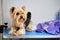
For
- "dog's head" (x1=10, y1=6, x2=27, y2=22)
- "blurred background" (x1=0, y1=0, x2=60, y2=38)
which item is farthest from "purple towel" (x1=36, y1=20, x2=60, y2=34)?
"dog's head" (x1=10, y1=6, x2=27, y2=22)

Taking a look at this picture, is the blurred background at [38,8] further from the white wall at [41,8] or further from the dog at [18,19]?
the dog at [18,19]

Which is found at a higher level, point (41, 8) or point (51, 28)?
point (41, 8)

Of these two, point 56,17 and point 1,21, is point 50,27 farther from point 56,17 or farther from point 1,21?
point 1,21

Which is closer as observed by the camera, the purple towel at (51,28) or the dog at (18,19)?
the dog at (18,19)

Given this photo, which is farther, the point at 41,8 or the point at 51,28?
the point at 41,8

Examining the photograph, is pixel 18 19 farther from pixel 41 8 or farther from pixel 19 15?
pixel 41 8

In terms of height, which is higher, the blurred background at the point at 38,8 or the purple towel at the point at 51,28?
the blurred background at the point at 38,8

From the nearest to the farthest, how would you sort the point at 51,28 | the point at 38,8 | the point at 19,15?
1. the point at 19,15
2. the point at 51,28
3. the point at 38,8

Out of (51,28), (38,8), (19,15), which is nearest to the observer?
(19,15)

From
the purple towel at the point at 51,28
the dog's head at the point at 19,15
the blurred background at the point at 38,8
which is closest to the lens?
the dog's head at the point at 19,15

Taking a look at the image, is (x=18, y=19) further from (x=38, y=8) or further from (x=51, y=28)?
(x=38, y=8)

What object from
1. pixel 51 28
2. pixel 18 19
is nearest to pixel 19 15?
pixel 18 19

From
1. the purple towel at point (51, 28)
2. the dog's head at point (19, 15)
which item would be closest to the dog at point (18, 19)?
the dog's head at point (19, 15)

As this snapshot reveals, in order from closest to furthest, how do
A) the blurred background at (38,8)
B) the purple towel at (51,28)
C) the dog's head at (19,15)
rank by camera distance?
the dog's head at (19,15), the purple towel at (51,28), the blurred background at (38,8)
